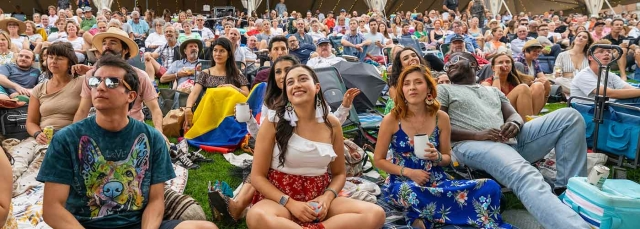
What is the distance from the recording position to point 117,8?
2303 cm

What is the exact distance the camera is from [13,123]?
4.43 meters

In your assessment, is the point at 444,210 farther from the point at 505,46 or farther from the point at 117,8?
the point at 117,8

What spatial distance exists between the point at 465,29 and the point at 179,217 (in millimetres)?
10733

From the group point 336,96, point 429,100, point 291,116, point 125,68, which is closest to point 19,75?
point 336,96

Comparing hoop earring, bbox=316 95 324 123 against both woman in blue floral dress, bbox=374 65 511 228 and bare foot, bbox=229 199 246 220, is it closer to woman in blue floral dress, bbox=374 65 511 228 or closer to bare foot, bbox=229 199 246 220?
woman in blue floral dress, bbox=374 65 511 228

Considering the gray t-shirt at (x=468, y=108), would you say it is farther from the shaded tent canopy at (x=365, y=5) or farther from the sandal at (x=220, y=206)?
Answer: the shaded tent canopy at (x=365, y=5)

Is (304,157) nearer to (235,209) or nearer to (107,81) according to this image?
(235,209)

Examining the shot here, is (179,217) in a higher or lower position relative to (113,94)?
lower

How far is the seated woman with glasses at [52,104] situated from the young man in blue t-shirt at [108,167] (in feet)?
6.07

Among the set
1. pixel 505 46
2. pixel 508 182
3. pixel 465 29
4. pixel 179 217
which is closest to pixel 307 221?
pixel 179 217

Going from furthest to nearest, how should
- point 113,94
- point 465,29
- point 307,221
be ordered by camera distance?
point 465,29 → point 307,221 → point 113,94

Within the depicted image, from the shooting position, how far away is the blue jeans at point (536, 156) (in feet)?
9.14

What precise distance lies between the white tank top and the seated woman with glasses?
2194 mm

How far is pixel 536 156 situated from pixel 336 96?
233cm
